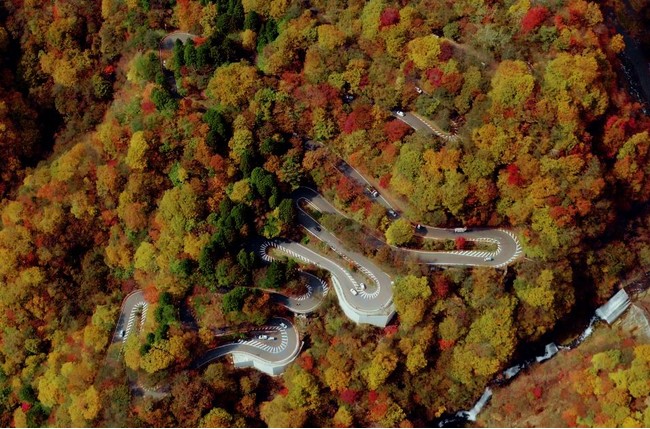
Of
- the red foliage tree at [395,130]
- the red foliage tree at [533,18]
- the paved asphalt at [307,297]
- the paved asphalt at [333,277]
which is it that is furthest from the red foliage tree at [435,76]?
the paved asphalt at [307,297]

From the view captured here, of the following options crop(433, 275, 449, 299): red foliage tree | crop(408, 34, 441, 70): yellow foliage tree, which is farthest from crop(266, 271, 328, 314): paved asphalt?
crop(408, 34, 441, 70): yellow foliage tree

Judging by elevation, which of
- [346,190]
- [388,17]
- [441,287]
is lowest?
[441,287]

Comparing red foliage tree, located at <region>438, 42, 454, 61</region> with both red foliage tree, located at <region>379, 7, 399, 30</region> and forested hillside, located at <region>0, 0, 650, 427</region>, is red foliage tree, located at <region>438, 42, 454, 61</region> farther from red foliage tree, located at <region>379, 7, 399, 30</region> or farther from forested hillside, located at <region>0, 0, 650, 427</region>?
red foliage tree, located at <region>379, 7, 399, 30</region>

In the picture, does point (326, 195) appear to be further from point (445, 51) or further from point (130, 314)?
point (130, 314)

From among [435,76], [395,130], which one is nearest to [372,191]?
[395,130]

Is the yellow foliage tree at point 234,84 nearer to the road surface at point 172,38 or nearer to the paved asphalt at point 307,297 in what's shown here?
the road surface at point 172,38
